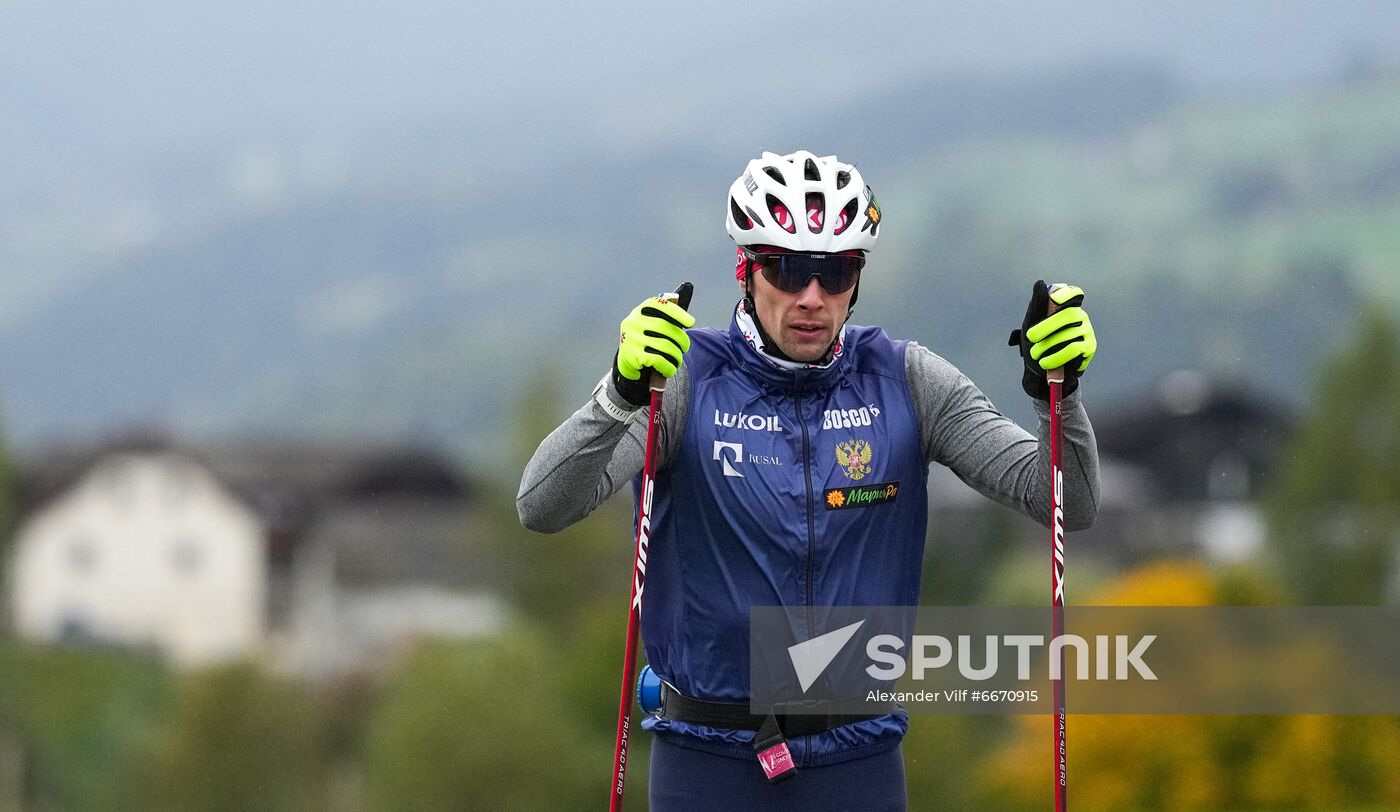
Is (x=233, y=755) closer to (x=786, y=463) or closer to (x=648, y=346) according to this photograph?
(x=786, y=463)

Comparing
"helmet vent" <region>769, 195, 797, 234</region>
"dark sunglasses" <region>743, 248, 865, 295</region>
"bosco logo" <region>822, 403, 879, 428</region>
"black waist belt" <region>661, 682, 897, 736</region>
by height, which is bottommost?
"black waist belt" <region>661, 682, 897, 736</region>

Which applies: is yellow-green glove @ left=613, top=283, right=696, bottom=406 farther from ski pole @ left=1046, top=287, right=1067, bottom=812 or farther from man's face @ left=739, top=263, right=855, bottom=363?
ski pole @ left=1046, top=287, right=1067, bottom=812

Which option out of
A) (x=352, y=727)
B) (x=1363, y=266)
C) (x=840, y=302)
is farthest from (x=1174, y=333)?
(x=840, y=302)

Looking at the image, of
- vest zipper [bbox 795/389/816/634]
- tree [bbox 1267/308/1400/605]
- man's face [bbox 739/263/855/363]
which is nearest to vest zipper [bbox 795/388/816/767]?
vest zipper [bbox 795/389/816/634]

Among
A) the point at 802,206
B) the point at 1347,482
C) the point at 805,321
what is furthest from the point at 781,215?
the point at 1347,482

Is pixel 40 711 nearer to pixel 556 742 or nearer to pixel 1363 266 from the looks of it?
pixel 556 742

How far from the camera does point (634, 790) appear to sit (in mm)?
33719

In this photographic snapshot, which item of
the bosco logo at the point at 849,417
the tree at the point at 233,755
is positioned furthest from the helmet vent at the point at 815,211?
the tree at the point at 233,755

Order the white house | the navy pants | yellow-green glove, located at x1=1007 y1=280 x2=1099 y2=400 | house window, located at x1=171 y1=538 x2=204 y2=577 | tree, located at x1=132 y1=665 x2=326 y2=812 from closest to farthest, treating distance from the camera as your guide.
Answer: yellow-green glove, located at x1=1007 y1=280 x2=1099 y2=400 → the navy pants → tree, located at x1=132 y1=665 x2=326 y2=812 → the white house → house window, located at x1=171 y1=538 x2=204 y2=577

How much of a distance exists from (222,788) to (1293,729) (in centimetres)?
2958

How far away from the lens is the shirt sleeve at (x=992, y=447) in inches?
160

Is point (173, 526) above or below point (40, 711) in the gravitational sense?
above

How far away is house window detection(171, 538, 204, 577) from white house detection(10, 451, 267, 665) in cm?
6

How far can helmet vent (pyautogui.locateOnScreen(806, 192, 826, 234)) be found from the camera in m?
4.10
